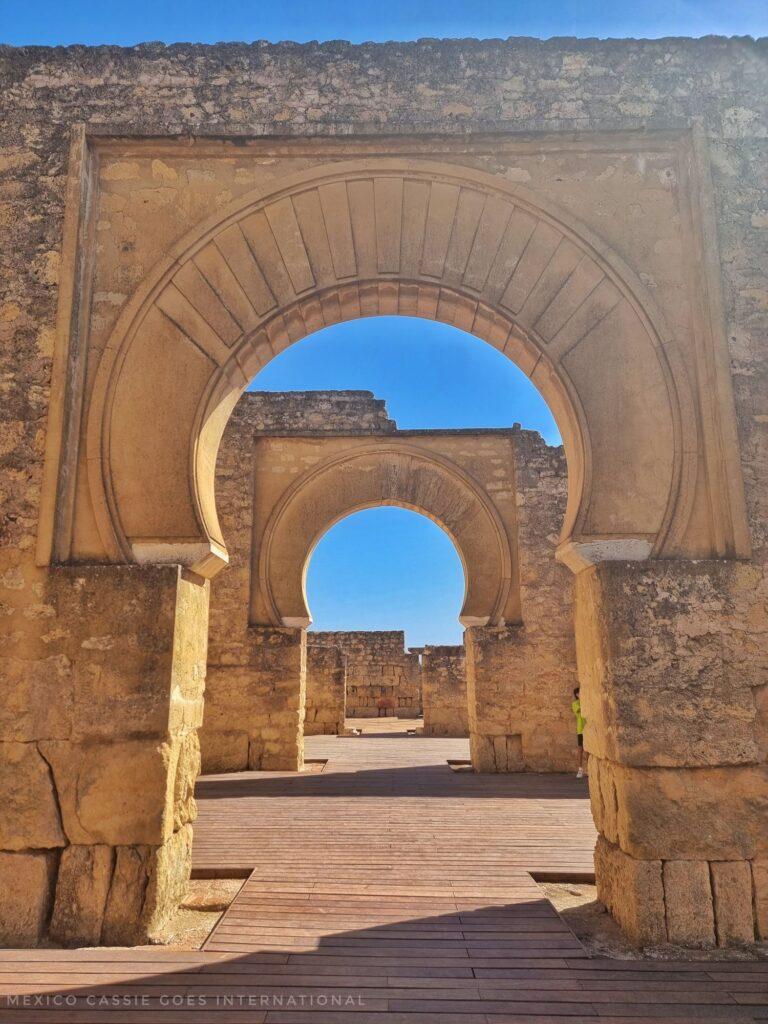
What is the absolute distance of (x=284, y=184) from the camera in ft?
13.6

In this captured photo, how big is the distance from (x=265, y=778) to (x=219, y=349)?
5.64 metres

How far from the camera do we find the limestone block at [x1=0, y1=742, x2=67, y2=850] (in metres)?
3.35

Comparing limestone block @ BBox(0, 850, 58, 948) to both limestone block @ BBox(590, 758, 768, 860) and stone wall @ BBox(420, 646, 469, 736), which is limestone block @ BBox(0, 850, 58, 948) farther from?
stone wall @ BBox(420, 646, 469, 736)

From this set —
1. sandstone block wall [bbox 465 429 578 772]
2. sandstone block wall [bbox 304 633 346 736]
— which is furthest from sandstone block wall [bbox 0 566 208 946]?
sandstone block wall [bbox 304 633 346 736]

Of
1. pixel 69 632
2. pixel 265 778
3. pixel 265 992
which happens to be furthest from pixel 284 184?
pixel 265 778

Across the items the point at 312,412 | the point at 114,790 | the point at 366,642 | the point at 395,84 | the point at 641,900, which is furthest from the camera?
the point at 366,642

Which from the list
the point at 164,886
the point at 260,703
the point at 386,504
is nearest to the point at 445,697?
the point at 386,504

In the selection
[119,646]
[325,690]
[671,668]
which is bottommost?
[325,690]

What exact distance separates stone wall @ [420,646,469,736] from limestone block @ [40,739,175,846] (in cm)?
992

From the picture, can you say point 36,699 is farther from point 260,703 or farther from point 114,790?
point 260,703

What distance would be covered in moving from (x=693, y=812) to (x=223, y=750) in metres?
6.40

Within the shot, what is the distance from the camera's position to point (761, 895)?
328 cm

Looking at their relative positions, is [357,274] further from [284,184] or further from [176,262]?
Answer: [176,262]

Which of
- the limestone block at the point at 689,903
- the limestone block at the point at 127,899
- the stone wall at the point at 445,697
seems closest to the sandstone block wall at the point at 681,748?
the limestone block at the point at 689,903
